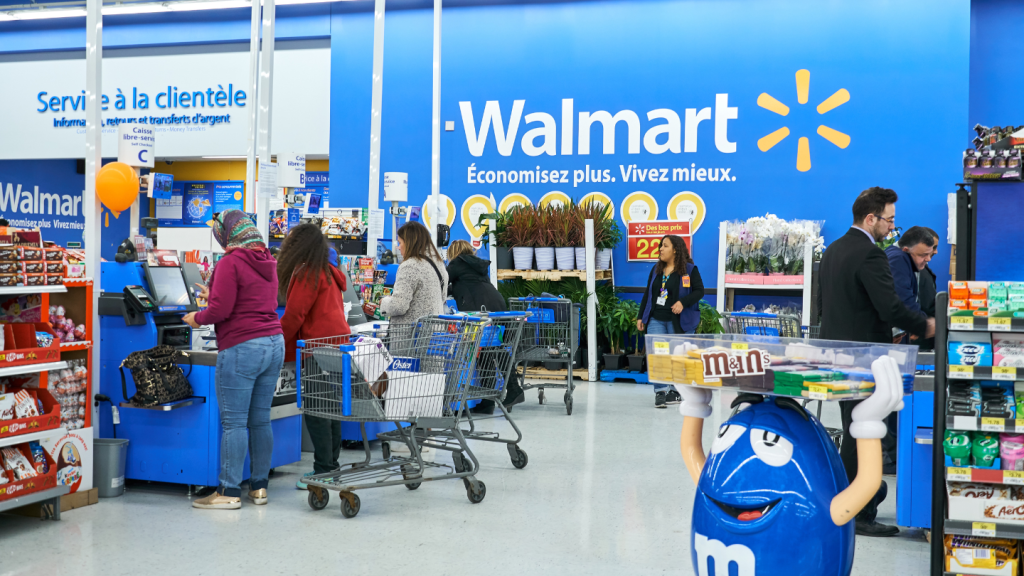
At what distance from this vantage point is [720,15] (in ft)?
32.7

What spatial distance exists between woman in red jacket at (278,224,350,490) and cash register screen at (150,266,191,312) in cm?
55

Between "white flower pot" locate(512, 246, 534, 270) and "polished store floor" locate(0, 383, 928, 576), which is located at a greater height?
"white flower pot" locate(512, 246, 534, 270)

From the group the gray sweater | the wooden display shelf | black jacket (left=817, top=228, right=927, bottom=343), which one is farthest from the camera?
the wooden display shelf

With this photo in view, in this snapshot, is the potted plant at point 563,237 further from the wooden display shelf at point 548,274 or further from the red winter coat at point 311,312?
the red winter coat at point 311,312

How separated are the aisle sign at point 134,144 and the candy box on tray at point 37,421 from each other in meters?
1.71

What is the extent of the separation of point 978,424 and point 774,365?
1.07 meters

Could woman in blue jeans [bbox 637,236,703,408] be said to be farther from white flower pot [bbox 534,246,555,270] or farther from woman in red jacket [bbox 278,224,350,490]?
woman in red jacket [bbox 278,224,350,490]

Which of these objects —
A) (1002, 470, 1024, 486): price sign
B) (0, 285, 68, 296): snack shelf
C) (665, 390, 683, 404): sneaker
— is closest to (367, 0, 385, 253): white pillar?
(665, 390, 683, 404): sneaker

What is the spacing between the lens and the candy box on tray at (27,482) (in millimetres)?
3781

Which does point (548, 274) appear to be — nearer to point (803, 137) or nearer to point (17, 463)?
point (803, 137)

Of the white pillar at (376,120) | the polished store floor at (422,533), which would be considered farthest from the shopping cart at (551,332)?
the polished store floor at (422,533)

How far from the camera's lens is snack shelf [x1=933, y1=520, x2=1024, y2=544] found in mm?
2984

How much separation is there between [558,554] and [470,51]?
26.8 ft

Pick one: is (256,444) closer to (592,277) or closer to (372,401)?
(372,401)
